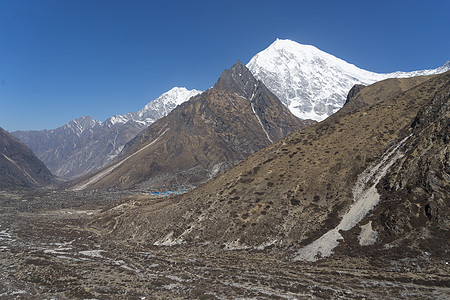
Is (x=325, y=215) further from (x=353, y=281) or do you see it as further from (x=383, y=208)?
(x=353, y=281)

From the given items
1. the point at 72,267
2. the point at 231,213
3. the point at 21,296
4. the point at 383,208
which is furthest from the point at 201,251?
the point at 383,208

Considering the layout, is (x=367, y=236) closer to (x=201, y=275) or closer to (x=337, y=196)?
(x=337, y=196)

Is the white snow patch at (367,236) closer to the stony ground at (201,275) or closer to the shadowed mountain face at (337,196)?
the shadowed mountain face at (337,196)

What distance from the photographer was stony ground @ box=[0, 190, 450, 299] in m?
42.0

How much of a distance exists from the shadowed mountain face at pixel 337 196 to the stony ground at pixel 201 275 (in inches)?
187

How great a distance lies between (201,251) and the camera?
6900 centimetres

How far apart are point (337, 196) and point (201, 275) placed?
41.2 m

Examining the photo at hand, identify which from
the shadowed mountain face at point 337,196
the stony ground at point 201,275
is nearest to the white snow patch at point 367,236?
the shadowed mountain face at point 337,196

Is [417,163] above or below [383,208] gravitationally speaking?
above

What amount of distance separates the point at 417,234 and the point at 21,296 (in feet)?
223

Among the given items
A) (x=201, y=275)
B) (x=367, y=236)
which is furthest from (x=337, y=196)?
(x=201, y=275)

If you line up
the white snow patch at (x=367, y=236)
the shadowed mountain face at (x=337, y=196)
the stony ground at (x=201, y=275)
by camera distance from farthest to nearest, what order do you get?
the shadowed mountain face at (x=337, y=196) < the white snow patch at (x=367, y=236) < the stony ground at (x=201, y=275)

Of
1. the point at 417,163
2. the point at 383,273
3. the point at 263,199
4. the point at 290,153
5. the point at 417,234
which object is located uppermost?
the point at 290,153

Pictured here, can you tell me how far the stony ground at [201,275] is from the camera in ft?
138
